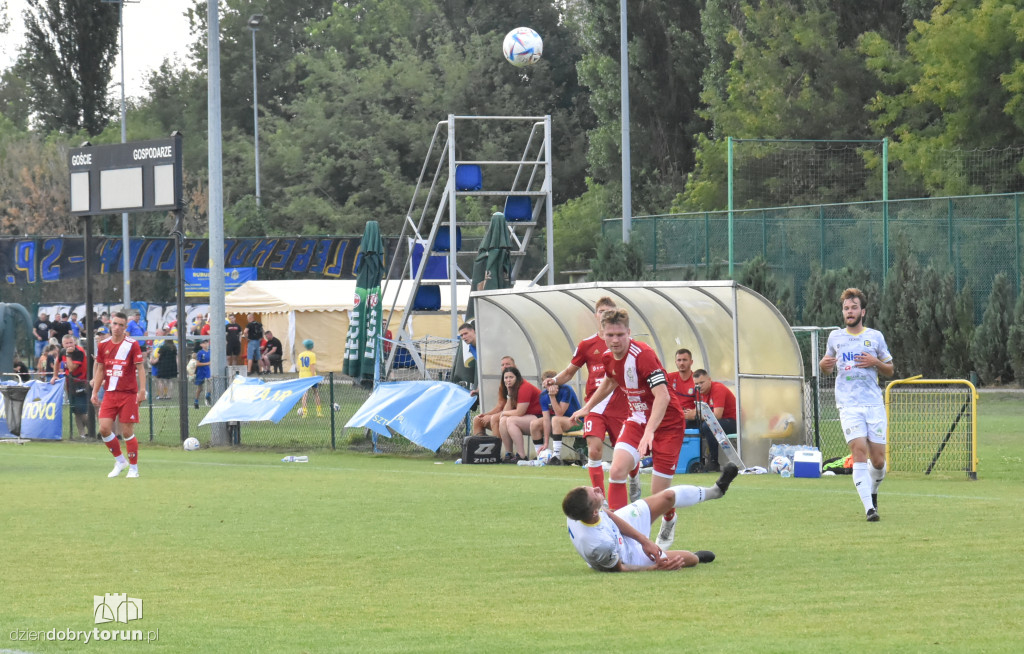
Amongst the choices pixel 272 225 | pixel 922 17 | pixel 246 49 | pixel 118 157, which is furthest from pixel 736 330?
pixel 246 49

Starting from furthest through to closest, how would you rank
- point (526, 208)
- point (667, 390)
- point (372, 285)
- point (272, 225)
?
point (272, 225), point (526, 208), point (372, 285), point (667, 390)

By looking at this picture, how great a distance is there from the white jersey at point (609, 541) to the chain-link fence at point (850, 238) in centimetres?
2660

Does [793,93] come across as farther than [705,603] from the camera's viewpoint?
Yes

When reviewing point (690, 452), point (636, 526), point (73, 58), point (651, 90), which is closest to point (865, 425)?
point (636, 526)

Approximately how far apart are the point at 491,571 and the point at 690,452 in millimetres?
9012

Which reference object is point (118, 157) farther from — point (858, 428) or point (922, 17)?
point (922, 17)

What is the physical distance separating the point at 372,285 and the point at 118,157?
5.32 meters

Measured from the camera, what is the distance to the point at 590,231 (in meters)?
61.3

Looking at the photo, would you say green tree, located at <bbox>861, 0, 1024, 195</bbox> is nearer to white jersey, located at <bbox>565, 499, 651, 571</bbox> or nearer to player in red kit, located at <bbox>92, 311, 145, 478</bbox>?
player in red kit, located at <bbox>92, 311, 145, 478</bbox>

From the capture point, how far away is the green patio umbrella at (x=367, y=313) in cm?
2700

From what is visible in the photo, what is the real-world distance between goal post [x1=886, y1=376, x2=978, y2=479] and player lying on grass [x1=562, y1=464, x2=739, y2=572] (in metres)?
7.95

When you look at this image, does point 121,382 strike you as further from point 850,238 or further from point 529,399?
point 850,238

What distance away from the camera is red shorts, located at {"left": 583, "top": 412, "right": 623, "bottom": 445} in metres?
12.9

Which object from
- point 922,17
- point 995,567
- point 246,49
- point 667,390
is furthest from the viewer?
point 246,49
